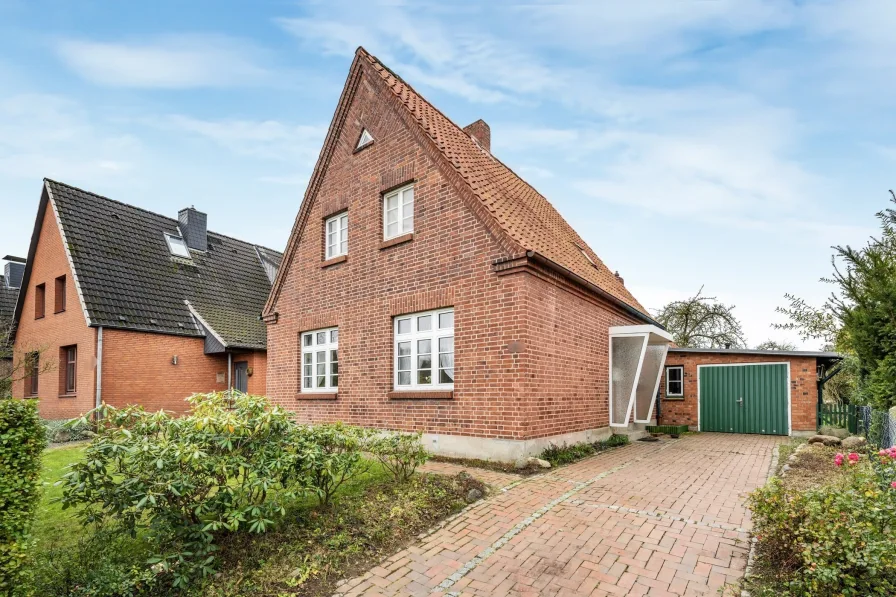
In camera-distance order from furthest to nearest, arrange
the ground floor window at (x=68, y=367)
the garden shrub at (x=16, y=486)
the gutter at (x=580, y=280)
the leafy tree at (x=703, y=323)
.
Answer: the leafy tree at (x=703, y=323), the ground floor window at (x=68, y=367), the gutter at (x=580, y=280), the garden shrub at (x=16, y=486)

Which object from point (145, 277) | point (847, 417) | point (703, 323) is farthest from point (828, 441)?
point (145, 277)

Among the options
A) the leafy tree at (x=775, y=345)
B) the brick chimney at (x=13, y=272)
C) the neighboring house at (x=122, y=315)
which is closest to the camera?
the neighboring house at (x=122, y=315)

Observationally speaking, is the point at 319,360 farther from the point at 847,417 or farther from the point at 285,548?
the point at 847,417

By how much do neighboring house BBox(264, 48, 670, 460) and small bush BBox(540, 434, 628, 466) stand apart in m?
0.22

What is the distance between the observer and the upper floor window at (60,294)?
18.0 m

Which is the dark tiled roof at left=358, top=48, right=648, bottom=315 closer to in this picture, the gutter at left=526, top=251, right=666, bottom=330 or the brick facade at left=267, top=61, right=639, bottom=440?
the gutter at left=526, top=251, right=666, bottom=330

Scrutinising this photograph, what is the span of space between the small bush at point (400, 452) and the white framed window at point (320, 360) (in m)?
5.24

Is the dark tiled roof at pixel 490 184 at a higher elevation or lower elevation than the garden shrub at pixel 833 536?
higher

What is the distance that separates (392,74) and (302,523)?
10794 millimetres

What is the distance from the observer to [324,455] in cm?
553

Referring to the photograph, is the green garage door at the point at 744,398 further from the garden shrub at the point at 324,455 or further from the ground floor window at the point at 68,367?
the ground floor window at the point at 68,367

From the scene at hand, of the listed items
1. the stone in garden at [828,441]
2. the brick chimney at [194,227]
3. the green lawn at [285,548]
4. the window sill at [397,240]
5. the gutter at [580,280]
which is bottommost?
the stone in garden at [828,441]

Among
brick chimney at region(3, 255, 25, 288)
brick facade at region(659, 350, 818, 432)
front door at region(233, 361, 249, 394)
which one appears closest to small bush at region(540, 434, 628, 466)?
brick facade at region(659, 350, 818, 432)

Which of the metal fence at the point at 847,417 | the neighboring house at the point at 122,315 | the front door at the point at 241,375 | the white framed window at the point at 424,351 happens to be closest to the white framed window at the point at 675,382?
the metal fence at the point at 847,417
